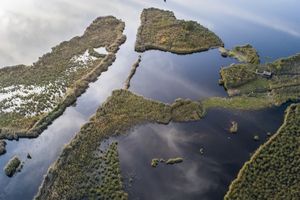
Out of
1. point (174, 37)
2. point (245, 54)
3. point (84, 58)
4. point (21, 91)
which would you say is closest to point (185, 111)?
point (245, 54)

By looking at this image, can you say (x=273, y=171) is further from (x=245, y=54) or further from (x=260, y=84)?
(x=245, y=54)

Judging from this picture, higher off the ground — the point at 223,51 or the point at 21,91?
the point at 223,51

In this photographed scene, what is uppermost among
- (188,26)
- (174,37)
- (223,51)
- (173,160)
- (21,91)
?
(188,26)

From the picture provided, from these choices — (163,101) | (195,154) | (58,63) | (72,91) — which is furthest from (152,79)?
(58,63)

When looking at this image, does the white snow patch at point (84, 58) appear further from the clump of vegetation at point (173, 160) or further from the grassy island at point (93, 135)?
the clump of vegetation at point (173, 160)

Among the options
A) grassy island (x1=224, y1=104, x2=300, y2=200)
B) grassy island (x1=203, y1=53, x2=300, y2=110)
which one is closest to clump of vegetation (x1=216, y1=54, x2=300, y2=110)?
grassy island (x1=203, y1=53, x2=300, y2=110)

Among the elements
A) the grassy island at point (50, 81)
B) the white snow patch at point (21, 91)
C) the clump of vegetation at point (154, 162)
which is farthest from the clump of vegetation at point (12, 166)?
A: the clump of vegetation at point (154, 162)
